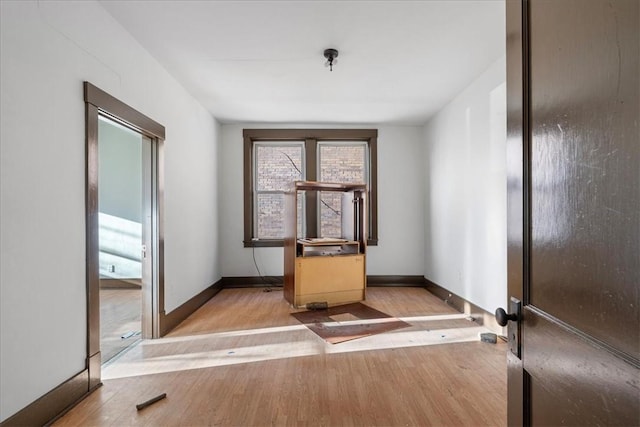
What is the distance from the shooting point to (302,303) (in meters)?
4.32

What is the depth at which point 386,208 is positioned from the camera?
567cm

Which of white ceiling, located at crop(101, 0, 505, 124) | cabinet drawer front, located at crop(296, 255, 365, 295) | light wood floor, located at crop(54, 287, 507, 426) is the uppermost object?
white ceiling, located at crop(101, 0, 505, 124)

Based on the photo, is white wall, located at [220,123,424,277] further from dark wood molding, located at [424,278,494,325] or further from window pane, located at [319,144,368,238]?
dark wood molding, located at [424,278,494,325]

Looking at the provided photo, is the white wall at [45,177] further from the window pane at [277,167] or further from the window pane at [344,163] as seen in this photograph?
the window pane at [344,163]

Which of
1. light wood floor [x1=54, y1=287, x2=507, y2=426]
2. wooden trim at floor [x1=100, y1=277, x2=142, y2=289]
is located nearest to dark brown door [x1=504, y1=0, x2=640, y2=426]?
light wood floor [x1=54, y1=287, x2=507, y2=426]

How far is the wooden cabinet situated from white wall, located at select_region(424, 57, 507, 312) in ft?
3.79

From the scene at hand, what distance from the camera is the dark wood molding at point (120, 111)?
2.30m

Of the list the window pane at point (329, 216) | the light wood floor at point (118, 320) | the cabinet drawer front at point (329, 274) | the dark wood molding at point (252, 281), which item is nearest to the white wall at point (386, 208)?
the dark wood molding at point (252, 281)

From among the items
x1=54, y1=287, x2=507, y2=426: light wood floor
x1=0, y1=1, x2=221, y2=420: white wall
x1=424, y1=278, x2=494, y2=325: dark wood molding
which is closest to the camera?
x1=0, y1=1, x2=221, y2=420: white wall

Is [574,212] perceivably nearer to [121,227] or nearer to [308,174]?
[308,174]

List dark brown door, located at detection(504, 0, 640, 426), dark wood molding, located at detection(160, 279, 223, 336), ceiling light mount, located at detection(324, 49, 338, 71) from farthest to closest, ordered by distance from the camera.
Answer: dark wood molding, located at detection(160, 279, 223, 336) → ceiling light mount, located at detection(324, 49, 338, 71) → dark brown door, located at detection(504, 0, 640, 426)

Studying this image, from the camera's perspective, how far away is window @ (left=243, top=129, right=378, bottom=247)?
5.61 metres

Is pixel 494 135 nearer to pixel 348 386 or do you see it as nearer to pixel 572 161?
pixel 348 386

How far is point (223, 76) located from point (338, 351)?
301 centimetres
